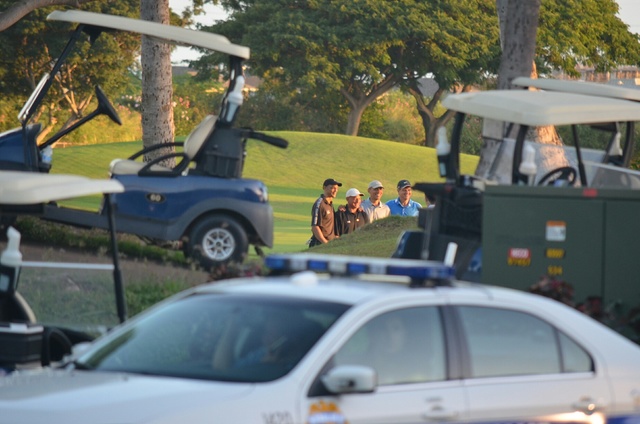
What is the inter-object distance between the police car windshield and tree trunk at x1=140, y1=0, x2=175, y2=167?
42.2ft

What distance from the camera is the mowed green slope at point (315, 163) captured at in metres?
44.5

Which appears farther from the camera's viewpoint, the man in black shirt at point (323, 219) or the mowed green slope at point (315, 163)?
the mowed green slope at point (315, 163)

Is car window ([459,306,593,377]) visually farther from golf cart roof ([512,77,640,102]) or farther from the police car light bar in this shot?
golf cart roof ([512,77,640,102])

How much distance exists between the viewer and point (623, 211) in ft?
30.2

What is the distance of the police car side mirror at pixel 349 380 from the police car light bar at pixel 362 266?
0.86 metres

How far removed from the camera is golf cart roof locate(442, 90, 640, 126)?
10.2 metres

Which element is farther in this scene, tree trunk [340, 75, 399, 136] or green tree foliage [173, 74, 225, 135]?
green tree foliage [173, 74, 225, 135]

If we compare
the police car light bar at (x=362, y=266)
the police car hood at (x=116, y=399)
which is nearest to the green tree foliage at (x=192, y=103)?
the police car light bar at (x=362, y=266)

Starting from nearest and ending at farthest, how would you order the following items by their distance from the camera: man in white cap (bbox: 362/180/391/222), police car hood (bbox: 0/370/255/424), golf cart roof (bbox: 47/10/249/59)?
police car hood (bbox: 0/370/255/424) → golf cart roof (bbox: 47/10/249/59) → man in white cap (bbox: 362/180/391/222)

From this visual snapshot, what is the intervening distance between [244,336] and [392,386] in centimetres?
69

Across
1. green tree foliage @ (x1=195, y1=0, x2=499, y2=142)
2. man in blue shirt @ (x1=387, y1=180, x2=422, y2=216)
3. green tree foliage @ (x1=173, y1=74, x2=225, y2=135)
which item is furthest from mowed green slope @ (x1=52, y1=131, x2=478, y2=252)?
green tree foliage @ (x1=173, y1=74, x2=225, y2=135)

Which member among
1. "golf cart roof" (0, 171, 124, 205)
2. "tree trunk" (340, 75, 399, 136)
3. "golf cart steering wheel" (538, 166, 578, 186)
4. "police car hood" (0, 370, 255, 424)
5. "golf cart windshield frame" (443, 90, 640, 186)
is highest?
"tree trunk" (340, 75, 399, 136)

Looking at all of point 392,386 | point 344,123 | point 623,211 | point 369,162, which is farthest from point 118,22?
point 344,123

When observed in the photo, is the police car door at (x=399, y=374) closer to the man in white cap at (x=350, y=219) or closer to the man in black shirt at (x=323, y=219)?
the man in black shirt at (x=323, y=219)
